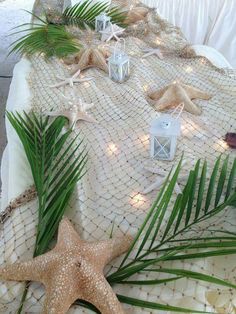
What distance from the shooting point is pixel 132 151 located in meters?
1.03

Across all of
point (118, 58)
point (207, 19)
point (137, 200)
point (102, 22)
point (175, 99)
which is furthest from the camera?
point (207, 19)

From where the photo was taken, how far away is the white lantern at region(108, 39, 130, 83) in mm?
1271

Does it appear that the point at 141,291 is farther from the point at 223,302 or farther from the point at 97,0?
the point at 97,0

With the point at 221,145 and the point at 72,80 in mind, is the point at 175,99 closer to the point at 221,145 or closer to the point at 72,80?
the point at 221,145


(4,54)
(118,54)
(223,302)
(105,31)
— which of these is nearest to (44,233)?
(223,302)

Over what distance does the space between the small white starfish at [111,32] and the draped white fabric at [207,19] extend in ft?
2.39

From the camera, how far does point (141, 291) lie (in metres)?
0.67

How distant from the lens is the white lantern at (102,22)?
160 centimetres

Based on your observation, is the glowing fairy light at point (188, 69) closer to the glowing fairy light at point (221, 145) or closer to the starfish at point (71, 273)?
the glowing fairy light at point (221, 145)

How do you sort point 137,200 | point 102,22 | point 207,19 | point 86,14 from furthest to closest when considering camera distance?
point 207,19 → point 86,14 → point 102,22 → point 137,200

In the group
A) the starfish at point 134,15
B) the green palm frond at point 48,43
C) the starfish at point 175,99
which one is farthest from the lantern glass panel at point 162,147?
the starfish at point 134,15

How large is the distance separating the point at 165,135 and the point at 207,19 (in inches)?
64.9

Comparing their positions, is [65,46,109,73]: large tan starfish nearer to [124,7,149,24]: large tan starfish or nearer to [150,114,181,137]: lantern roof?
[124,7,149,24]: large tan starfish

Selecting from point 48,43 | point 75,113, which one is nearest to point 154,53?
point 48,43
